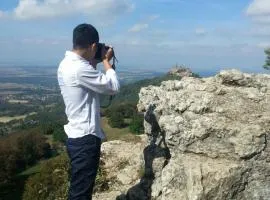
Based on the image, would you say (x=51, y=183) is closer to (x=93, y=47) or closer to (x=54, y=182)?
(x=54, y=182)

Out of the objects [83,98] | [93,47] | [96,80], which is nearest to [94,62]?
[93,47]

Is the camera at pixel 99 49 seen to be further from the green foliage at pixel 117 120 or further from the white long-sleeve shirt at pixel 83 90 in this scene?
the green foliage at pixel 117 120

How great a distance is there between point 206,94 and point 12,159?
63.1 metres

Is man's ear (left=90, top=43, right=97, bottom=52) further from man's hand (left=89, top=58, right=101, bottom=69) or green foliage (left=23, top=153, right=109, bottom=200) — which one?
green foliage (left=23, top=153, right=109, bottom=200)

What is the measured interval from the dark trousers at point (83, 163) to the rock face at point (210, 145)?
1593 millimetres

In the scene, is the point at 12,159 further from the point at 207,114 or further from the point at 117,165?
the point at 207,114

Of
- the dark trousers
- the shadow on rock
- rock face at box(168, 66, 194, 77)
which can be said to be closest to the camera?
the dark trousers

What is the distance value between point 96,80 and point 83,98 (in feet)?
1.34

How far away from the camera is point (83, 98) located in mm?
7316

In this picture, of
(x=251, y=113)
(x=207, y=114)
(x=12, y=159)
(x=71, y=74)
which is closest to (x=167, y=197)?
(x=207, y=114)

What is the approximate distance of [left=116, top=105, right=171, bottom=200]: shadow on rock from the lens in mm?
9406

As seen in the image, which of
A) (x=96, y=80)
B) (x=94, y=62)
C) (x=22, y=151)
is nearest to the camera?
(x=96, y=80)

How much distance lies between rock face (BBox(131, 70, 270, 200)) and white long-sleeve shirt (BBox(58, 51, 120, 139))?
5.95 ft

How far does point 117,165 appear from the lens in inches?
479
